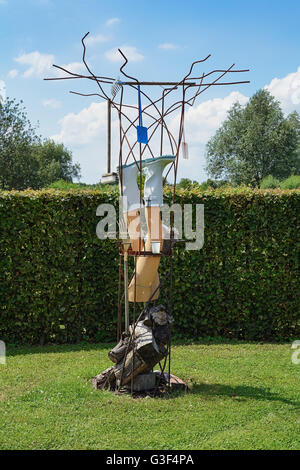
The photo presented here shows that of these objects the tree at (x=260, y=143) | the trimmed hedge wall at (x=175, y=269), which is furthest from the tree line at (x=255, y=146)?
the trimmed hedge wall at (x=175, y=269)

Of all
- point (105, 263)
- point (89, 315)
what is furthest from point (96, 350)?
point (105, 263)

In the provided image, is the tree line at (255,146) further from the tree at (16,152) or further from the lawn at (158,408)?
the lawn at (158,408)

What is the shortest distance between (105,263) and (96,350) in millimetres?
1250

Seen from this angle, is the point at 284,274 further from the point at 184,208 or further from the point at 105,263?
the point at 105,263

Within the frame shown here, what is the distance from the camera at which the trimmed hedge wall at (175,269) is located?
683 centimetres

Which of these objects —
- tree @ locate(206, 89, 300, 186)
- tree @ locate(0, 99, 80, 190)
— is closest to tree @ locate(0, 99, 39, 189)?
tree @ locate(0, 99, 80, 190)

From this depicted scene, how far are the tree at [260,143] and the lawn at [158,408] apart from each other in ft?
96.2

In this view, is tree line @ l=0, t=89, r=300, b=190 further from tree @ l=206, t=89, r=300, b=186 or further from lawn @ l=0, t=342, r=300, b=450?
lawn @ l=0, t=342, r=300, b=450

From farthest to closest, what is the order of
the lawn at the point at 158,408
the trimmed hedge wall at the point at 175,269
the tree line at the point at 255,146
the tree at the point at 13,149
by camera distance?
1. the tree line at the point at 255,146
2. the tree at the point at 13,149
3. the trimmed hedge wall at the point at 175,269
4. the lawn at the point at 158,408

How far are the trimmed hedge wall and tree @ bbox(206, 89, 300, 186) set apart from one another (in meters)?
27.2

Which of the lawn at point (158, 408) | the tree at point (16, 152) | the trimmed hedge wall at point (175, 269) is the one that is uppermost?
the tree at point (16, 152)

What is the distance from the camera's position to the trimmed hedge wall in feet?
22.4

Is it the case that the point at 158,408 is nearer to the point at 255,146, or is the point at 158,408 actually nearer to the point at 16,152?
the point at 16,152

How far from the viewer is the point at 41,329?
6.99 m
